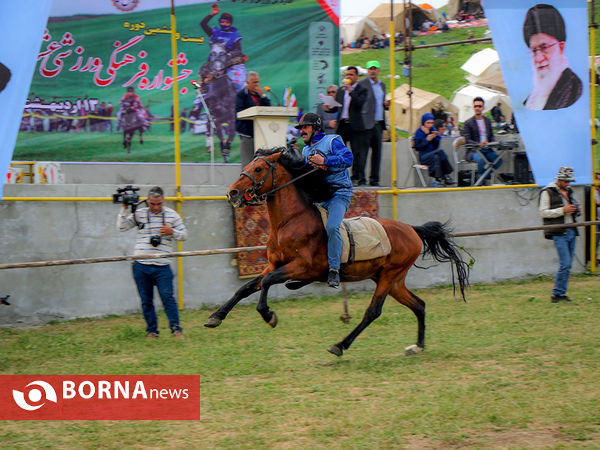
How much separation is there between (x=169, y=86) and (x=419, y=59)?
27.4 meters

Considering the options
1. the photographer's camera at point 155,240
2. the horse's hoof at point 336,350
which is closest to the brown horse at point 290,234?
the horse's hoof at point 336,350

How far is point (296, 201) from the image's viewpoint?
25.7 ft

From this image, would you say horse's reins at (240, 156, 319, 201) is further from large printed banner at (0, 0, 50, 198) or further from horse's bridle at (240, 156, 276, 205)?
large printed banner at (0, 0, 50, 198)

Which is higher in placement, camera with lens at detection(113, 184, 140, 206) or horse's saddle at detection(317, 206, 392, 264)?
camera with lens at detection(113, 184, 140, 206)

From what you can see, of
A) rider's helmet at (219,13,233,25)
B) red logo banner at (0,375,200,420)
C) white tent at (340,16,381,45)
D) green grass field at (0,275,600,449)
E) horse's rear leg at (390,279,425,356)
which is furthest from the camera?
white tent at (340,16,381,45)

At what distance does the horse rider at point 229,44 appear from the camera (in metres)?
14.1

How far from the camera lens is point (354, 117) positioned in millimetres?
12461

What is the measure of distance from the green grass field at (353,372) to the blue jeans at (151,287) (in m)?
0.30

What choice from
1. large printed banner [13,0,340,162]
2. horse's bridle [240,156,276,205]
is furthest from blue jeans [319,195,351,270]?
large printed banner [13,0,340,162]

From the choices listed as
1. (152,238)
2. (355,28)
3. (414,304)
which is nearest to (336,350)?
(414,304)

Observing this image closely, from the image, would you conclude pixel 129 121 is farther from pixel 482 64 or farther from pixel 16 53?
pixel 482 64

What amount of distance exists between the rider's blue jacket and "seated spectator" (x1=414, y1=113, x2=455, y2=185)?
5835 millimetres

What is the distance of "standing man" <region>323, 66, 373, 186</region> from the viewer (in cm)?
1233

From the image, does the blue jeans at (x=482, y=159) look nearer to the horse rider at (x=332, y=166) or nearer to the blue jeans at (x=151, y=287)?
the horse rider at (x=332, y=166)
